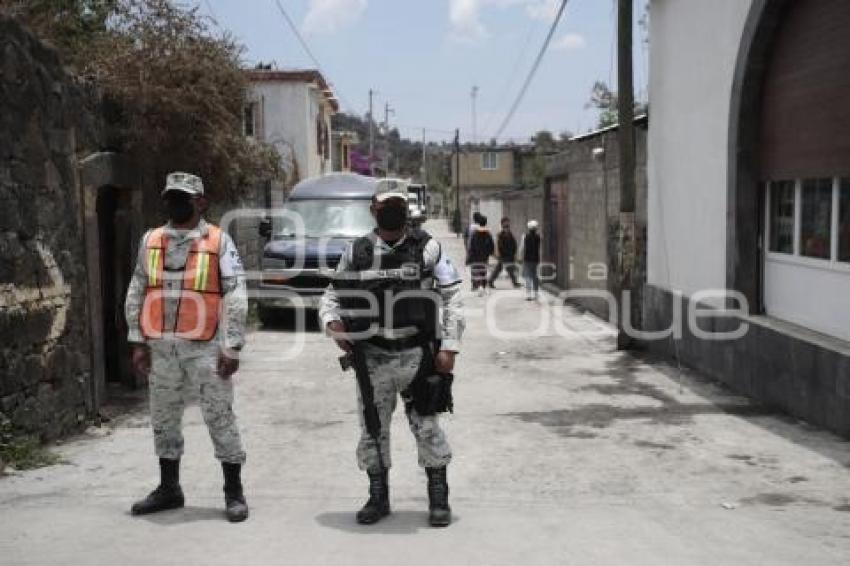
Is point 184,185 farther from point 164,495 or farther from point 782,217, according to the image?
point 782,217

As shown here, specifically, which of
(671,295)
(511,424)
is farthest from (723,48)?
(511,424)

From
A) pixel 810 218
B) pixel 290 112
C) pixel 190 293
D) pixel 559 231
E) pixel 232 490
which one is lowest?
pixel 232 490

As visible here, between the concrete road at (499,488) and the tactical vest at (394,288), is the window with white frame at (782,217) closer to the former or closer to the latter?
the concrete road at (499,488)

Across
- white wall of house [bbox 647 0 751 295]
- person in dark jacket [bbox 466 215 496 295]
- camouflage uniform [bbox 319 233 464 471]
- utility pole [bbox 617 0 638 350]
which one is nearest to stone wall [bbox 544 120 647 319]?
utility pole [bbox 617 0 638 350]

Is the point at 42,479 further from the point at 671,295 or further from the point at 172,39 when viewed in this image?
the point at 671,295

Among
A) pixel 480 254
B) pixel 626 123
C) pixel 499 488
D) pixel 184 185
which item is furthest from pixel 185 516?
pixel 480 254

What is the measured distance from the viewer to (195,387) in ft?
15.6

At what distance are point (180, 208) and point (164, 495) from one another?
60.2 inches

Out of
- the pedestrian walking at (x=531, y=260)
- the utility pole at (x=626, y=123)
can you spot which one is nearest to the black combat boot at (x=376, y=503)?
the utility pole at (x=626, y=123)

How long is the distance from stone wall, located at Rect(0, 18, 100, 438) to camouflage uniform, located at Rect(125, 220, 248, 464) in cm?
168

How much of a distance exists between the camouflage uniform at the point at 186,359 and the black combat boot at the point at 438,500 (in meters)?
1.02

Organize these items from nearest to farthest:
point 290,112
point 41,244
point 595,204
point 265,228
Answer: point 41,244
point 265,228
point 595,204
point 290,112

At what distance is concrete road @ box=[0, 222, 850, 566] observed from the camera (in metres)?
4.27

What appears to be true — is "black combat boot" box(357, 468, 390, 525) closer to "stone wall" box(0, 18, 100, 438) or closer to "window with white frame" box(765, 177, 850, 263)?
"stone wall" box(0, 18, 100, 438)
